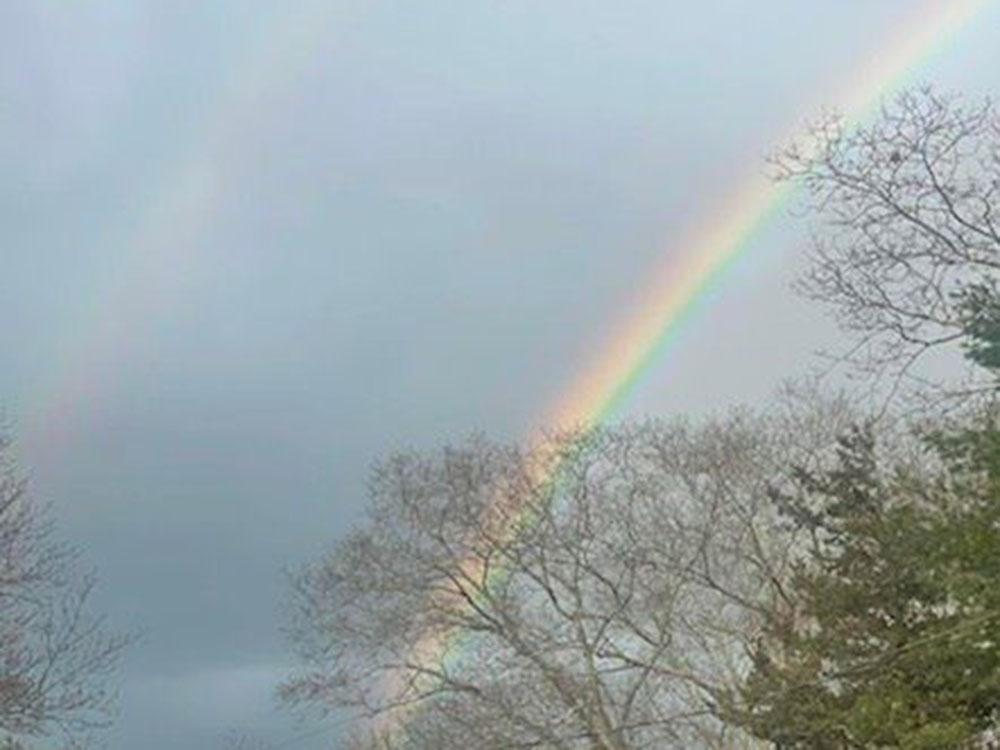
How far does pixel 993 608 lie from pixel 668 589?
11.3m

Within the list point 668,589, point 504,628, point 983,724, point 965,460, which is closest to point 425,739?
point 504,628

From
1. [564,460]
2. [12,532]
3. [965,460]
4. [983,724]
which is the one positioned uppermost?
[564,460]

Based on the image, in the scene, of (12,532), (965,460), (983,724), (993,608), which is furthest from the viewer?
(983,724)

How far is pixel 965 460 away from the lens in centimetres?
1633

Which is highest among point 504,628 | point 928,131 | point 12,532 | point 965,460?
point 504,628

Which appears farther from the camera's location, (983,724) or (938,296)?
(983,724)

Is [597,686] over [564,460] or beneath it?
beneath

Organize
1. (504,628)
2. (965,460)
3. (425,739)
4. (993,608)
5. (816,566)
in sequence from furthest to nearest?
1. (425,739)
2. (504,628)
3. (816,566)
4. (965,460)
5. (993,608)

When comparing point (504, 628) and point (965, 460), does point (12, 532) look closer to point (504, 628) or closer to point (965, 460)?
point (965, 460)

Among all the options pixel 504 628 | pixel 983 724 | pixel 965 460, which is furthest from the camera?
pixel 504 628

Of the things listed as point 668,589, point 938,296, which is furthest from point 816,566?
point 938,296

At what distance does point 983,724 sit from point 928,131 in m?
8.55

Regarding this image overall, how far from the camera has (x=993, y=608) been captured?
15.1 m

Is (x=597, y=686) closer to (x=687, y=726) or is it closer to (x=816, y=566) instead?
(x=687, y=726)
